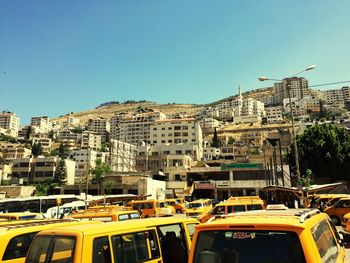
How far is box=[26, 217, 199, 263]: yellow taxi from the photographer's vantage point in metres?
4.59

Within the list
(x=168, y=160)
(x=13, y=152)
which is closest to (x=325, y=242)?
(x=168, y=160)

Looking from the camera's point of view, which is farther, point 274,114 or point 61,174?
point 274,114

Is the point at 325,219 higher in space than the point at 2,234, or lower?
higher

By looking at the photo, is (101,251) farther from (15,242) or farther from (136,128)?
(136,128)

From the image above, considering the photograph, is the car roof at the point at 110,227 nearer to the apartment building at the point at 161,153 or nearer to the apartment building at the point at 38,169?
the apartment building at the point at 161,153

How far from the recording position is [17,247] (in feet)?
20.9

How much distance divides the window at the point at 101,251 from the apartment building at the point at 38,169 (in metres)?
84.8

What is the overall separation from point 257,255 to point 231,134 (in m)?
168

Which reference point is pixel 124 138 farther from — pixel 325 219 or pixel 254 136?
pixel 325 219

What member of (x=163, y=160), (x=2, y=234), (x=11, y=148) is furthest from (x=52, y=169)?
(x=2, y=234)

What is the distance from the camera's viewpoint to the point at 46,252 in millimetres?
4828

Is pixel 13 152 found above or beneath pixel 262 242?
above

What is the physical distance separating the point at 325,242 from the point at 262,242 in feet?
3.62

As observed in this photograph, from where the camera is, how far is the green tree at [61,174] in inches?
2997
